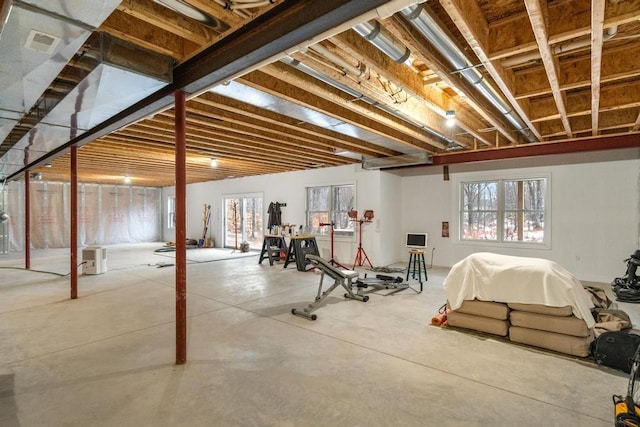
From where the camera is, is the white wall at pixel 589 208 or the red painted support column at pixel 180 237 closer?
the red painted support column at pixel 180 237

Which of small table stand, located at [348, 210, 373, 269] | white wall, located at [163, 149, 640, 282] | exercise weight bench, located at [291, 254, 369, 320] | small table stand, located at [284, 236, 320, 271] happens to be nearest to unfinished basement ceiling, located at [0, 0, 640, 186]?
white wall, located at [163, 149, 640, 282]

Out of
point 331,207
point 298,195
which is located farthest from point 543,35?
point 298,195

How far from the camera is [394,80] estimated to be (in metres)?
2.99

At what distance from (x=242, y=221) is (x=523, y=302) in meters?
9.34

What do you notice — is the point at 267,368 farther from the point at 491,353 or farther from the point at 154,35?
the point at 154,35

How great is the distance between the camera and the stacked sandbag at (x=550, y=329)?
2.93 meters

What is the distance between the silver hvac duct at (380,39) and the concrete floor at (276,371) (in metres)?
2.54

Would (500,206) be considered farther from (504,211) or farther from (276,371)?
(276,371)

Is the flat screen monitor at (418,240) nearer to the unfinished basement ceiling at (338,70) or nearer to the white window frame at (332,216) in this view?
the white window frame at (332,216)

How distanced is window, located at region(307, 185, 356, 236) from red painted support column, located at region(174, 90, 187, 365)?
208 inches

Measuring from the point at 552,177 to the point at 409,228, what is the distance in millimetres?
3172

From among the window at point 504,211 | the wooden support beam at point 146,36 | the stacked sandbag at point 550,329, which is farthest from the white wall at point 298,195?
the wooden support beam at point 146,36

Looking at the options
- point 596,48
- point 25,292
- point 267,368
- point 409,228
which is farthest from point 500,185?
point 25,292

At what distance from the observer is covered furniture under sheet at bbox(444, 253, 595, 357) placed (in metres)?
2.96
